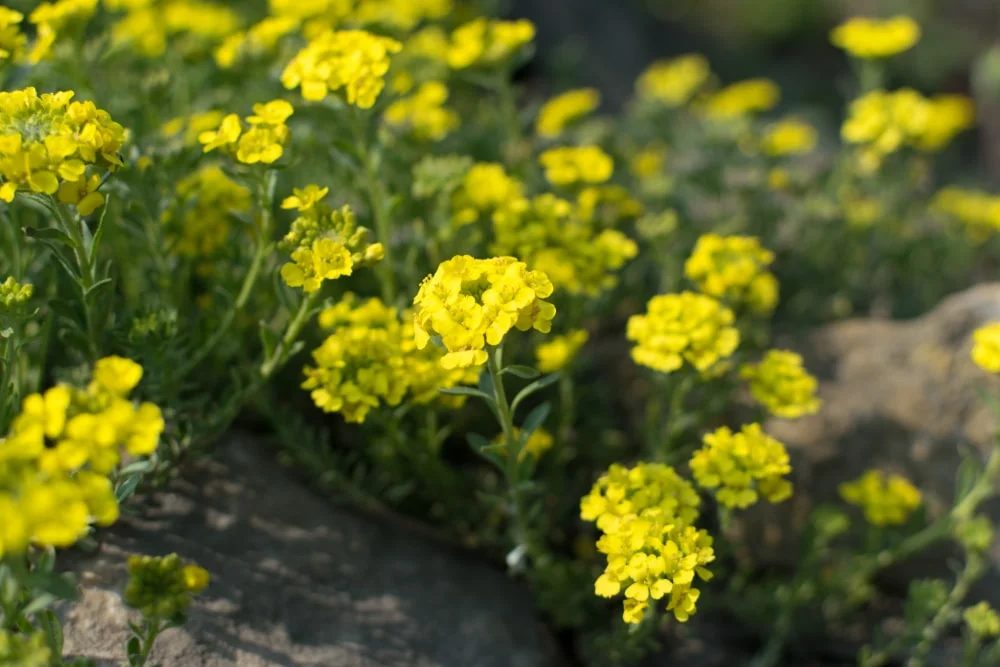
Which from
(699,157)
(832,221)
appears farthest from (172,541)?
(699,157)

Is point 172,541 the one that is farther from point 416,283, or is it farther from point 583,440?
point 583,440

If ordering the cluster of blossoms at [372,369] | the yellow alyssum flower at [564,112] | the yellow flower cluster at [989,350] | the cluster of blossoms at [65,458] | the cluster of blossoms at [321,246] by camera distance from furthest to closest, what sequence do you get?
1. the yellow alyssum flower at [564,112]
2. the yellow flower cluster at [989,350]
3. the cluster of blossoms at [372,369]
4. the cluster of blossoms at [321,246]
5. the cluster of blossoms at [65,458]

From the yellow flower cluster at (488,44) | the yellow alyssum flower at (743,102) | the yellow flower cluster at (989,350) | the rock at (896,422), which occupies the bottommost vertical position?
the rock at (896,422)

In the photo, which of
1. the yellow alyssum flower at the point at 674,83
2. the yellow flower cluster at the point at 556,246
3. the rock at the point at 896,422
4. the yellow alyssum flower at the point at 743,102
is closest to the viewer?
the yellow flower cluster at the point at 556,246

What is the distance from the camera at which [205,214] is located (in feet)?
9.29

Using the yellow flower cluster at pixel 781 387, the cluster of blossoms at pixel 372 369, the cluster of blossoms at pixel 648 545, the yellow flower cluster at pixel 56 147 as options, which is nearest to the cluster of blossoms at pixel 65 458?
the yellow flower cluster at pixel 56 147

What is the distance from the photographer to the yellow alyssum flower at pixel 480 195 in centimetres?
291

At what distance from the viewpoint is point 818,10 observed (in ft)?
31.6

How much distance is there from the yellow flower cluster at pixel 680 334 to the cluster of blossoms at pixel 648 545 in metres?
0.39

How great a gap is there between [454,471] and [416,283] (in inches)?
26.1

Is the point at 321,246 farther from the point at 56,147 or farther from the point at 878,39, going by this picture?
the point at 878,39

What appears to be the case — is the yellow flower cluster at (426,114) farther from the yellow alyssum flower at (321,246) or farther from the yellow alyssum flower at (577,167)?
the yellow alyssum flower at (321,246)

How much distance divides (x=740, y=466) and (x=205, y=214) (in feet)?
5.86

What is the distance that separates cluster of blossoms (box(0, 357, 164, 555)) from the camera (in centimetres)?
145
